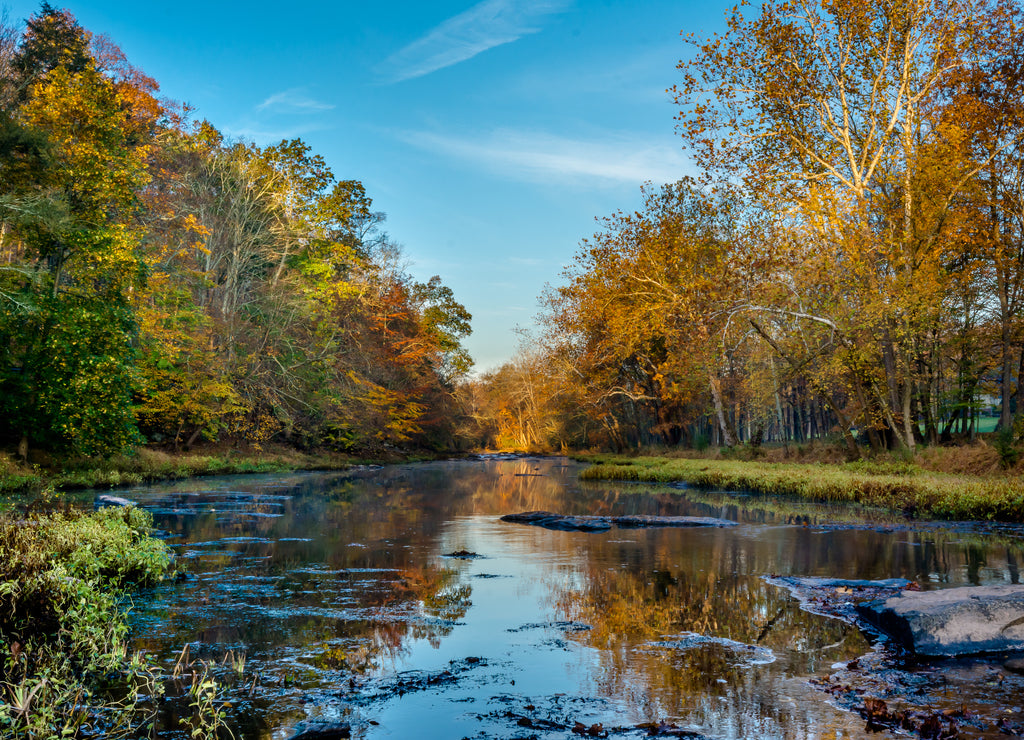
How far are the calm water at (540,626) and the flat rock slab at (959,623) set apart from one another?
11.3 inches

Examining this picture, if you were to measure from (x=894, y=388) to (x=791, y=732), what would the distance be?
22.9 meters

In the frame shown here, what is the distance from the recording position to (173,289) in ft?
101

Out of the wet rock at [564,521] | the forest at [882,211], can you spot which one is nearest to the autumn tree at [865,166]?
the forest at [882,211]

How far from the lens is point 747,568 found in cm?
1044

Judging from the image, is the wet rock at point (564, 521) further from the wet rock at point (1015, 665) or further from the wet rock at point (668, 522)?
the wet rock at point (1015, 665)

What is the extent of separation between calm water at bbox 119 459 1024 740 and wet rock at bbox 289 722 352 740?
9 cm

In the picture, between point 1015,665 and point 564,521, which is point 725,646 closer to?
point 1015,665

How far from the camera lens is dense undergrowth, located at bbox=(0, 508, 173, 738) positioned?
4328 millimetres

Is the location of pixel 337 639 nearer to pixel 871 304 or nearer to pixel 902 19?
pixel 871 304

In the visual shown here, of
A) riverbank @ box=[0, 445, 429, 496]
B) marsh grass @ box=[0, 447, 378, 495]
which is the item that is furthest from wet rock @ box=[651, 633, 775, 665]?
marsh grass @ box=[0, 447, 378, 495]

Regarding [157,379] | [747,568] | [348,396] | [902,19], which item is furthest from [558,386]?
[747,568]

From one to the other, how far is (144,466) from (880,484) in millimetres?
24560

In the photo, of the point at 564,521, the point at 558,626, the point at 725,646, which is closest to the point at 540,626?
the point at 558,626

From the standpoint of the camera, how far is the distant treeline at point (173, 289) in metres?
20.9
